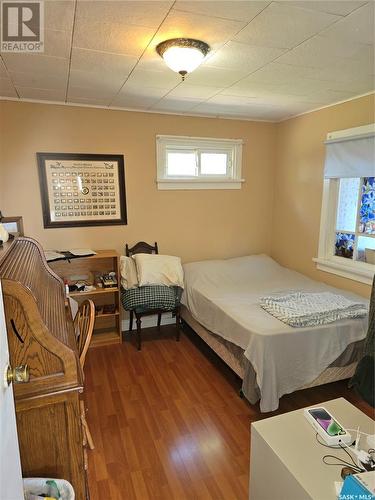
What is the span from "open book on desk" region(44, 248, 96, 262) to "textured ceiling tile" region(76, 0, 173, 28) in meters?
1.98

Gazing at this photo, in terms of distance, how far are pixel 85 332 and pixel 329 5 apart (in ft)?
6.68

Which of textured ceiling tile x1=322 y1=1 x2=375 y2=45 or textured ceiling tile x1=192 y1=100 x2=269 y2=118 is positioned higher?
textured ceiling tile x1=192 y1=100 x2=269 y2=118

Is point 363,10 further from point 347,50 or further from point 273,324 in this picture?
point 273,324

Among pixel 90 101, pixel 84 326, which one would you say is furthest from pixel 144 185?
pixel 84 326

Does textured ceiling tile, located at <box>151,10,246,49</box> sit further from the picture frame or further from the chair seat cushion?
the chair seat cushion

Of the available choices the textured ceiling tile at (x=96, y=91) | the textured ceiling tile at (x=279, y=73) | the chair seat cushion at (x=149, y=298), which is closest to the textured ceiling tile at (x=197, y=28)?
the textured ceiling tile at (x=279, y=73)

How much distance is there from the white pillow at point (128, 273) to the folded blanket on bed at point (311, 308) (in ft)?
4.30

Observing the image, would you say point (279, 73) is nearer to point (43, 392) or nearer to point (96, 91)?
point (96, 91)

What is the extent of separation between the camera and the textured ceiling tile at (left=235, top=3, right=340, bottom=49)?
146 centimetres

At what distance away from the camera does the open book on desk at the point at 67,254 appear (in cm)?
293

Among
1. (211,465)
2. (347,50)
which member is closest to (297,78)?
(347,50)

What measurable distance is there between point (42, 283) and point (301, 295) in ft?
6.83

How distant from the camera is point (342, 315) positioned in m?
2.37

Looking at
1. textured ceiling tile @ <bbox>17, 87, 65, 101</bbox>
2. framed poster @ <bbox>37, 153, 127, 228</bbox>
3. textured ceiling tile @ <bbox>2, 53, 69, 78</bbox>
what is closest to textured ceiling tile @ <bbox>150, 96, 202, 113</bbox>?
framed poster @ <bbox>37, 153, 127, 228</bbox>
